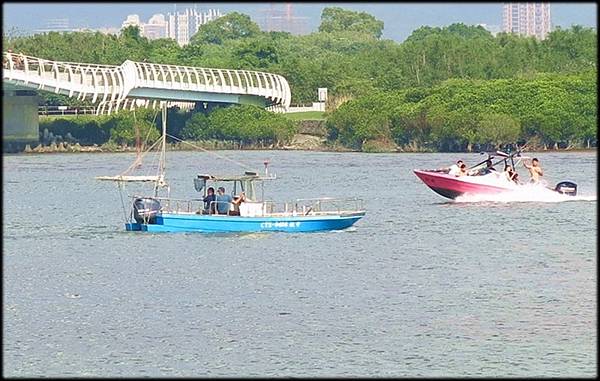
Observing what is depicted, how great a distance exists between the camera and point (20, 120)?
108 m

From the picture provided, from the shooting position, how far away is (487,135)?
10094 centimetres

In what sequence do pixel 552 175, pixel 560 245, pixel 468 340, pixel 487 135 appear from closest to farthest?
1. pixel 468 340
2. pixel 560 245
3. pixel 552 175
4. pixel 487 135

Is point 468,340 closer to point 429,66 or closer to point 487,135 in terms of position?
point 487,135

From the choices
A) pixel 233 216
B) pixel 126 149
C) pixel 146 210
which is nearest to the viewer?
pixel 233 216

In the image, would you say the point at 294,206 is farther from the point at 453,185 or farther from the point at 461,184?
the point at 461,184

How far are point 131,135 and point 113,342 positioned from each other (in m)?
85.9

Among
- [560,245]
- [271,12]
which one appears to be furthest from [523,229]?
[271,12]

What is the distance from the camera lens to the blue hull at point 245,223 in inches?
1896

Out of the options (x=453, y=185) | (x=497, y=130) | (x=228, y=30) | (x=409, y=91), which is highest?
(x=228, y=30)

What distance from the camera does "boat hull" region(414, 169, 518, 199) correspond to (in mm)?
58188

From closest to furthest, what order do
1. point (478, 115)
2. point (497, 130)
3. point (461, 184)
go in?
1. point (461, 184)
2. point (497, 130)
3. point (478, 115)

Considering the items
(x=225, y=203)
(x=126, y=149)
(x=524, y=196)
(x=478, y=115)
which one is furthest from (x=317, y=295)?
(x=126, y=149)

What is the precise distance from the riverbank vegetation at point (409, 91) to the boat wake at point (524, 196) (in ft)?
134

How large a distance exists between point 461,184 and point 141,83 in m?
45.4
